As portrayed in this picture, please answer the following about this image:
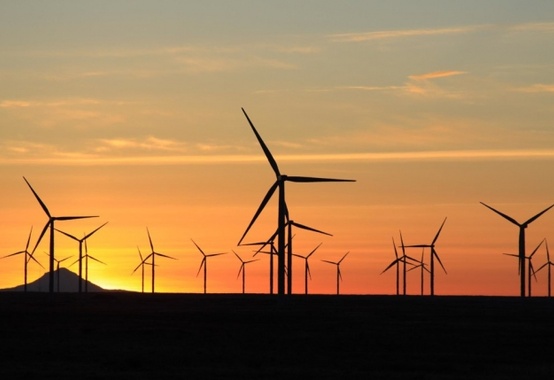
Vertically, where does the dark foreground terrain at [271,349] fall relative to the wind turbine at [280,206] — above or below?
below

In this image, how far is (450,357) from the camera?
197ft

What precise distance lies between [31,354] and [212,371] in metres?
11.1

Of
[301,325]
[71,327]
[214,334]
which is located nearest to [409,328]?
[301,325]

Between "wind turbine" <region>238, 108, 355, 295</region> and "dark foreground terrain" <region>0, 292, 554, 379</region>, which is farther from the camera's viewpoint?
"wind turbine" <region>238, 108, 355, 295</region>

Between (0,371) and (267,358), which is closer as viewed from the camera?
(0,371)

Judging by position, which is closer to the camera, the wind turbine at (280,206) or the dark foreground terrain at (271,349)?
the dark foreground terrain at (271,349)

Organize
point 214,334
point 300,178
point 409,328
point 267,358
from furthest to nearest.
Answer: point 300,178
point 409,328
point 214,334
point 267,358

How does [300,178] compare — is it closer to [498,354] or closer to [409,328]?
[409,328]

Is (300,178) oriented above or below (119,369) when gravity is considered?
above

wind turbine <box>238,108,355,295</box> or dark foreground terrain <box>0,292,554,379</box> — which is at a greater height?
wind turbine <box>238,108,355,295</box>

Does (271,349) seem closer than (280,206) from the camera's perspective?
Yes

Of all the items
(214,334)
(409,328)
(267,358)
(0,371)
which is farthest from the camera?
(409,328)

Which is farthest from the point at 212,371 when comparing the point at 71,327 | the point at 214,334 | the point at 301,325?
the point at 301,325

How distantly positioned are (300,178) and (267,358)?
55860 mm
